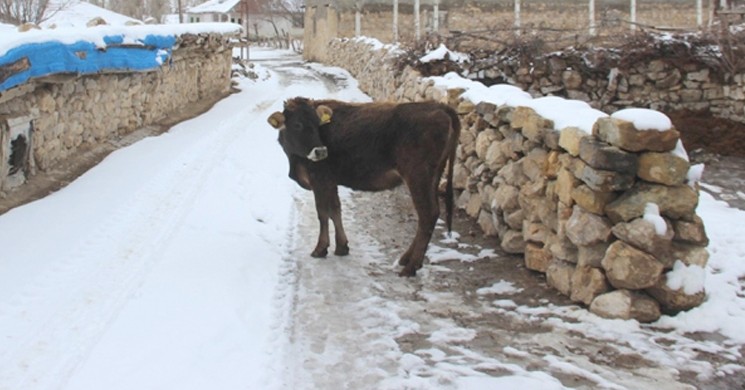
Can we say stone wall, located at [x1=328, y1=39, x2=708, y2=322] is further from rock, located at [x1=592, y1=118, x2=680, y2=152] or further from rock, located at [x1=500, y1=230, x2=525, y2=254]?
rock, located at [x1=500, y1=230, x2=525, y2=254]

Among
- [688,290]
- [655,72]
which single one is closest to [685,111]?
→ [655,72]

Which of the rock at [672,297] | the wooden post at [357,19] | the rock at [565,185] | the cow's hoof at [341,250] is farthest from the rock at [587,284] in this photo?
the wooden post at [357,19]

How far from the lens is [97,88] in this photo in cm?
1176

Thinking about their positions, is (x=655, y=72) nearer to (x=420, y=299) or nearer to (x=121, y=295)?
(x=420, y=299)

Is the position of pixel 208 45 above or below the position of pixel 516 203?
above

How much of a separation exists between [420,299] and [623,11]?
3031 cm

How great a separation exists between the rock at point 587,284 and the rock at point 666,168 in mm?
788

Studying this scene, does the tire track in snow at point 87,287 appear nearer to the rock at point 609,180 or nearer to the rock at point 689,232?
the rock at point 609,180

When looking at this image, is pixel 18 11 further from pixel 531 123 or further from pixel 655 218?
pixel 655 218

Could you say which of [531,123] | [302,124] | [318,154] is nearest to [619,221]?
[531,123]

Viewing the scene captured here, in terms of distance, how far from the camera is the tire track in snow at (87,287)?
4656 millimetres

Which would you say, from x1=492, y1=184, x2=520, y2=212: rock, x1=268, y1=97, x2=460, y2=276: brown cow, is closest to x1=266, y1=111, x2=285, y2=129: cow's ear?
x1=268, y1=97, x2=460, y2=276: brown cow

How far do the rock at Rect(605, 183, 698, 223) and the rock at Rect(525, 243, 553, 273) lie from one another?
104cm

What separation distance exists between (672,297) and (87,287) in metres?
4.45
